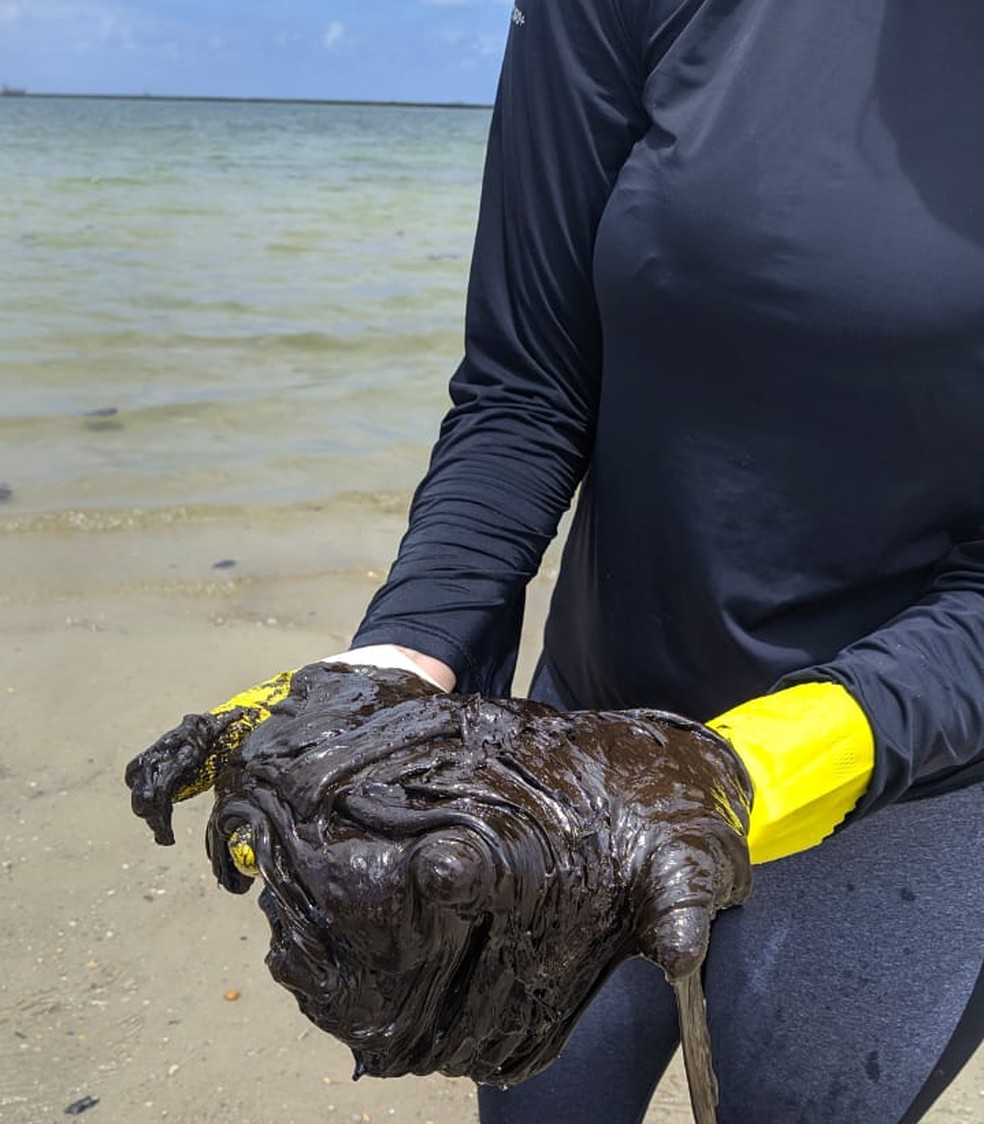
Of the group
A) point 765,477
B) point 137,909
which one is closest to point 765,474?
point 765,477

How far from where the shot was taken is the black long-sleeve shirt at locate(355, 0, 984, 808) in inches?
55.2

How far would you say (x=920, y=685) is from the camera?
135 cm

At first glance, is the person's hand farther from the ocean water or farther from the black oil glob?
the ocean water

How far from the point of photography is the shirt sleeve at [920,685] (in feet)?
4.38

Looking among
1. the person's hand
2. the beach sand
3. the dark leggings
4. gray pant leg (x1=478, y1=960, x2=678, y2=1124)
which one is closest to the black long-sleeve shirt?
the dark leggings

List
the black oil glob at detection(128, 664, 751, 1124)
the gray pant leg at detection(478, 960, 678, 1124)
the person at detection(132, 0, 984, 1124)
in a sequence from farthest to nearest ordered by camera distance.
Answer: the gray pant leg at detection(478, 960, 678, 1124) → the person at detection(132, 0, 984, 1124) → the black oil glob at detection(128, 664, 751, 1124)

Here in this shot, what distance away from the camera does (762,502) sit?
1552 millimetres

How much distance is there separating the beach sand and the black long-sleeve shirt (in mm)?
1321

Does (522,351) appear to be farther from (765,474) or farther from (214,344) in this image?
(214,344)

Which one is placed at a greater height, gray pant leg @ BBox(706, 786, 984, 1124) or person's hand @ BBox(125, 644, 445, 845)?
person's hand @ BBox(125, 644, 445, 845)

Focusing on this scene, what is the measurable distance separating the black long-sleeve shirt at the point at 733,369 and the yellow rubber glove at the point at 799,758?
0.11ft

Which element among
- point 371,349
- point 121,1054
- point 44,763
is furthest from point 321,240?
point 121,1054

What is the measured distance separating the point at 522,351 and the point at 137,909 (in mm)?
1932

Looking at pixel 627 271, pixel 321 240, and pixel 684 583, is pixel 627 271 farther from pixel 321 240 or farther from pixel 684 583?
pixel 321 240
